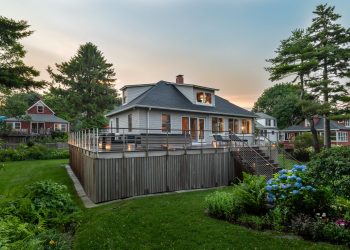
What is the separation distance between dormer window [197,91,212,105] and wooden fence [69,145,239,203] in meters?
8.92

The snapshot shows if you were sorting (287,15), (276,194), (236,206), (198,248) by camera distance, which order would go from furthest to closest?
(287,15)
(236,206)
(276,194)
(198,248)

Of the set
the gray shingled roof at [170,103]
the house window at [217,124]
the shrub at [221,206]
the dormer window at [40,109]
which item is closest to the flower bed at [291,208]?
the shrub at [221,206]

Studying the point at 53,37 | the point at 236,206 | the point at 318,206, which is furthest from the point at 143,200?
the point at 53,37

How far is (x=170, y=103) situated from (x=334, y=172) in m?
13.6

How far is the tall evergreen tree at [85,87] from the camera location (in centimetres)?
4062

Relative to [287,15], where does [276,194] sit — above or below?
below

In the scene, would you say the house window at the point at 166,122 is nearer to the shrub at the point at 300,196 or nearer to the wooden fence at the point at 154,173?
the wooden fence at the point at 154,173

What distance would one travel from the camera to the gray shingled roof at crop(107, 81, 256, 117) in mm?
18078

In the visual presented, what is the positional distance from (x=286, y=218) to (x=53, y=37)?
1941 cm

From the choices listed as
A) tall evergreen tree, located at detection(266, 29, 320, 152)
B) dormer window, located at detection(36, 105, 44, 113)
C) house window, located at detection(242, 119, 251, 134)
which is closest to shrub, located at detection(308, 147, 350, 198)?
house window, located at detection(242, 119, 251, 134)

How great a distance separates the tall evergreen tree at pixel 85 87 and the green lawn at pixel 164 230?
3359 cm

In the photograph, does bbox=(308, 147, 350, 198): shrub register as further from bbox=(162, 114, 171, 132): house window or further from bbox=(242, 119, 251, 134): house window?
bbox=(242, 119, 251, 134): house window

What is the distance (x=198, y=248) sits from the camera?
5484 mm

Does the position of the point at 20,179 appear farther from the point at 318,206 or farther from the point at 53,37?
the point at 318,206
